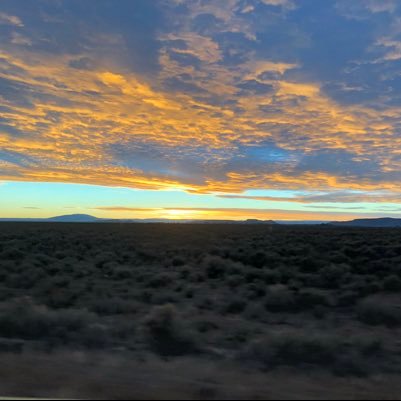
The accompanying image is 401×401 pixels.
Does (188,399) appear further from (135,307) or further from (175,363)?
(135,307)

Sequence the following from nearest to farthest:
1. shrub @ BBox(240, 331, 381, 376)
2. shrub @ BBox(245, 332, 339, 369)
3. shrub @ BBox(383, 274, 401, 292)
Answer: shrub @ BBox(240, 331, 381, 376) < shrub @ BBox(245, 332, 339, 369) < shrub @ BBox(383, 274, 401, 292)

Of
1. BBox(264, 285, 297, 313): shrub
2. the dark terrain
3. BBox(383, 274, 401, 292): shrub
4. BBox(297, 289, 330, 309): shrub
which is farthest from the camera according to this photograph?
BBox(383, 274, 401, 292): shrub

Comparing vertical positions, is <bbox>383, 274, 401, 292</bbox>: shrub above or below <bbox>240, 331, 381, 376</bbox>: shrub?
above

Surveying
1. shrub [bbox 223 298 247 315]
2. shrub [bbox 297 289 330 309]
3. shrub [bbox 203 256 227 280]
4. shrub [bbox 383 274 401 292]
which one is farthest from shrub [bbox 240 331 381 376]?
shrub [bbox 203 256 227 280]

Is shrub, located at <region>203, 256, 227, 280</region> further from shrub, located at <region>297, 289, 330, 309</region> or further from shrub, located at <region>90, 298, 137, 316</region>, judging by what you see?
shrub, located at <region>90, 298, 137, 316</region>

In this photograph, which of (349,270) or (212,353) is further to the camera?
(349,270)

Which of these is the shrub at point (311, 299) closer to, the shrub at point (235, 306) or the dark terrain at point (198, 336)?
the dark terrain at point (198, 336)

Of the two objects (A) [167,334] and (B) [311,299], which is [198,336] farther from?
(B) [311,299]

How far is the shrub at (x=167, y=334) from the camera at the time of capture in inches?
377

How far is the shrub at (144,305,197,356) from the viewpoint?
9.59 m

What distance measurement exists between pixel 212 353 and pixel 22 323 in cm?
441

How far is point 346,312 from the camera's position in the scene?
1440 cm

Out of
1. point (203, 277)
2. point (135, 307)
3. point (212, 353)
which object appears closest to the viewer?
point (212, 353)

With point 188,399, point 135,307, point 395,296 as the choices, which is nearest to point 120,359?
point 188,399
